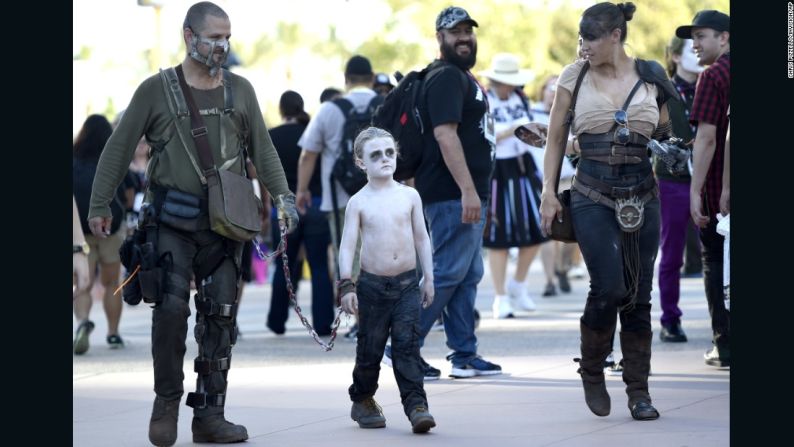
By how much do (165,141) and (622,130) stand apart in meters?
2.03

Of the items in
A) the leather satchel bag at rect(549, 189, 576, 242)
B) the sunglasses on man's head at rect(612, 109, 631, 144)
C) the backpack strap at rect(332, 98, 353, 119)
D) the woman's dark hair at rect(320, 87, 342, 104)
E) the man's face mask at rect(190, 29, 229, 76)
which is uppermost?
the woman's dark hair at rect(320, 87, 342, 104)

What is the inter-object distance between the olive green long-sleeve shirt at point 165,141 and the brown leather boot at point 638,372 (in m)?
1.97

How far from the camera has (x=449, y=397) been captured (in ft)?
26.0

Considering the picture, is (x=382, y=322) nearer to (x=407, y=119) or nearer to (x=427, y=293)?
(x=427, y=293)

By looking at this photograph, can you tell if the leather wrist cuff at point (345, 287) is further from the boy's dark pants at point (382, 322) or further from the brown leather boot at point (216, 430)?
the brown leather boot at point (216, 430)

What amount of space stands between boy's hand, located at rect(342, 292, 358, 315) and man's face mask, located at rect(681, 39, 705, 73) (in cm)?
402

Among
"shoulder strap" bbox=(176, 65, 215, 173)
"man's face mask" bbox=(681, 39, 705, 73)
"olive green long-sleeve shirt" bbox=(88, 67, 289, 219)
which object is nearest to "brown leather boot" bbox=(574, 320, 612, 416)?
"olive green long-sleeve shirt" bbox=(88, 67, 289, 219)

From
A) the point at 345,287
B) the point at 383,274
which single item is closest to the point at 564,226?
the point at 383,274

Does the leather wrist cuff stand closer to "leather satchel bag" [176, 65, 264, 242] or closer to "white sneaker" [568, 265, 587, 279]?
"leather satchel bag" [176, 65, 264, 242]

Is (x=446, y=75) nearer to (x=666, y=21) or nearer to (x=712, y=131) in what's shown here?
(x=712, y=131)

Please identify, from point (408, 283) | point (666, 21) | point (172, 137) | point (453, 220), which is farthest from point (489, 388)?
point (666, 21)

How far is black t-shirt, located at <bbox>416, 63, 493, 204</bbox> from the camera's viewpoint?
27.4 feet

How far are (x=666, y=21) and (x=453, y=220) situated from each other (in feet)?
97.2

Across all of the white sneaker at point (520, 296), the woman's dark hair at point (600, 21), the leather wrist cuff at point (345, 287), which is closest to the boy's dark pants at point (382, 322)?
the leather wrist cuff at point (345, 287)
